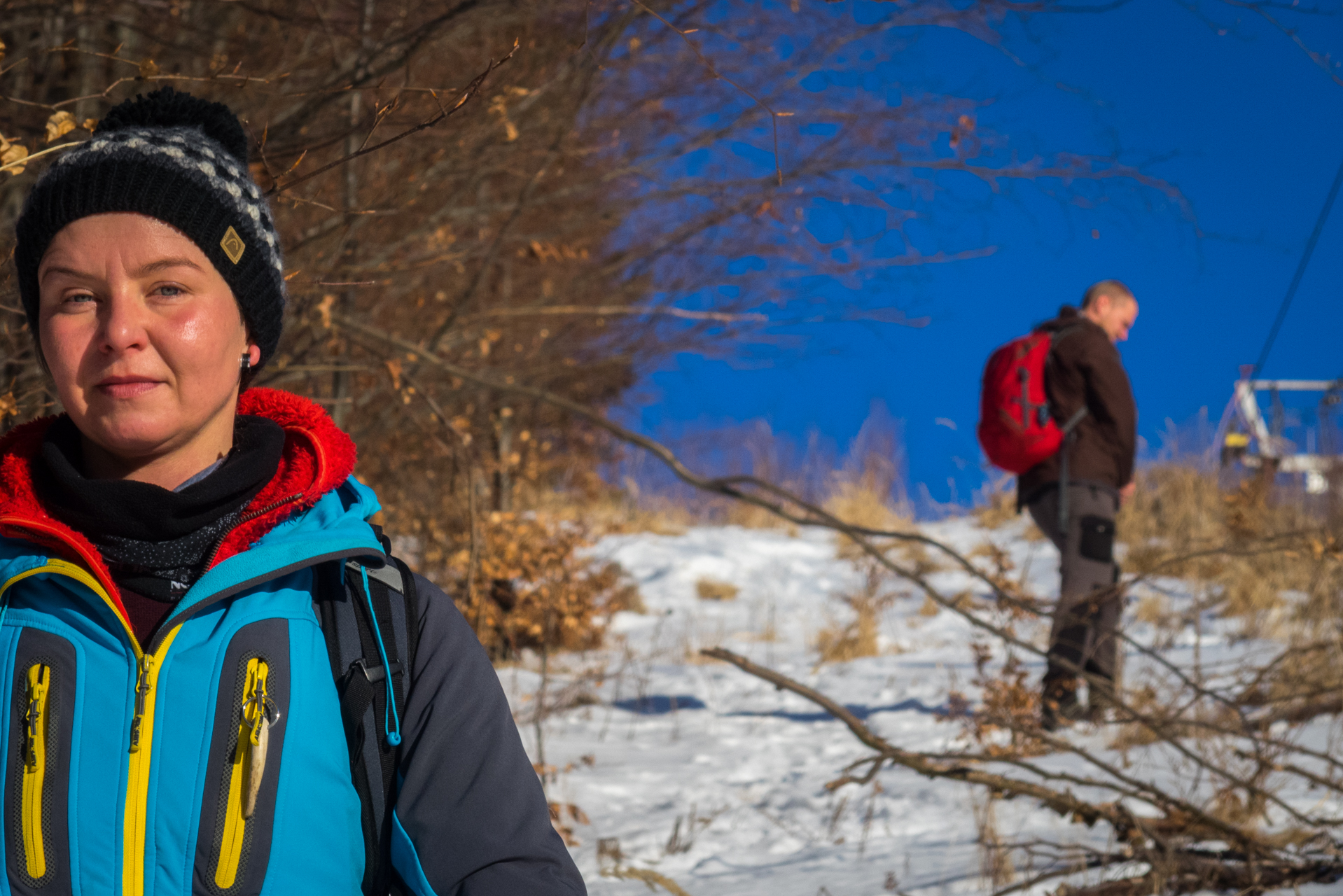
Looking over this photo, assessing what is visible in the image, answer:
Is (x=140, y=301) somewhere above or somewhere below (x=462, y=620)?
above

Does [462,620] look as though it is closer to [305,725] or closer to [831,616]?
[305,725]

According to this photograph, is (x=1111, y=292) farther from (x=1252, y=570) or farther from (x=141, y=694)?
(x=141, y=694)

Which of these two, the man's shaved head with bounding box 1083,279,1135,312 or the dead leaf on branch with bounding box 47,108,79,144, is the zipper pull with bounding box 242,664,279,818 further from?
the man's shaved head with bounding box 1083,279,1135,312

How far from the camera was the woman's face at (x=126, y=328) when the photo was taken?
4.20 ft

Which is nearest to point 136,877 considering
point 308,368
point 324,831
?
point 324,831

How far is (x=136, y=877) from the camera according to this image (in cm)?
121

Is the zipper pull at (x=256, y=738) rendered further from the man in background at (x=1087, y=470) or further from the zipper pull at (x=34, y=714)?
the man in background at (x=1087, y=470)

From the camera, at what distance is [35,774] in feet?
4.03

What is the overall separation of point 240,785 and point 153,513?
1.18 feet

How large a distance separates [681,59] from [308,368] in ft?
8.27

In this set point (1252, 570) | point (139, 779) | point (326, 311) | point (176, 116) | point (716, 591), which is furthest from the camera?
point (716, 591)

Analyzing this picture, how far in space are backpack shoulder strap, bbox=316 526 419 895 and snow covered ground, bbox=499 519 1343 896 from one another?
6.27 feet

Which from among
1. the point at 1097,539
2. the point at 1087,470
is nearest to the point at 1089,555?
the point at 1097,539


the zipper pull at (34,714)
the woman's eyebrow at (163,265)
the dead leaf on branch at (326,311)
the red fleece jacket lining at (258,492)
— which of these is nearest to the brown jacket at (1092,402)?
the dead leaf on branch at (326,311)
